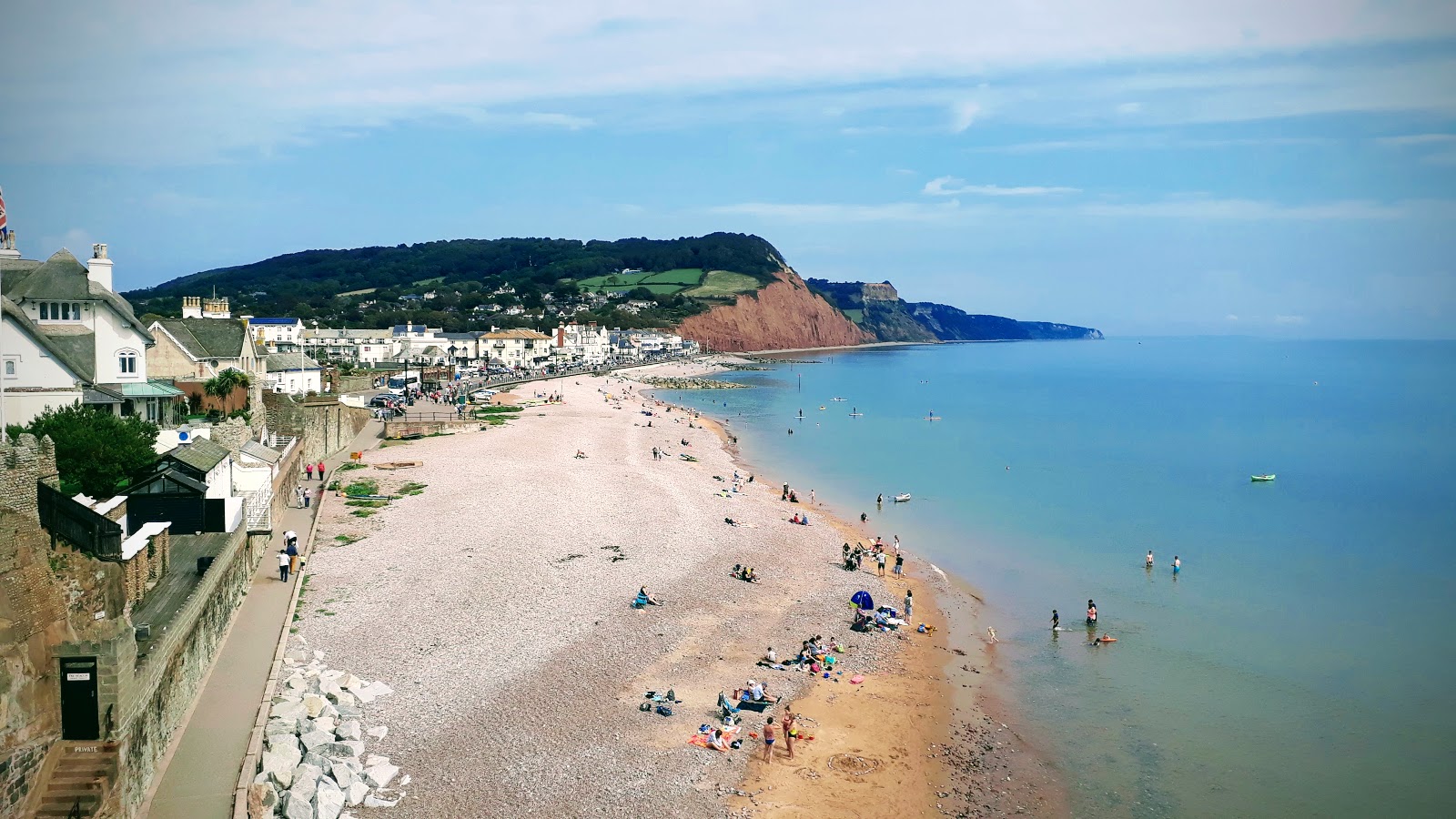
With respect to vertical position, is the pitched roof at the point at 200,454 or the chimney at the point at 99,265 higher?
the chimney at the point at 99,265

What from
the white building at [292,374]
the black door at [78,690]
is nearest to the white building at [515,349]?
the white building at [292,374]

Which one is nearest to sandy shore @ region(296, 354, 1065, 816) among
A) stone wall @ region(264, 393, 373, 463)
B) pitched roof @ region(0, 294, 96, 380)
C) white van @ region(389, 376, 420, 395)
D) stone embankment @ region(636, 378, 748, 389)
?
stone wall @ region(264, 393, 373, 463)

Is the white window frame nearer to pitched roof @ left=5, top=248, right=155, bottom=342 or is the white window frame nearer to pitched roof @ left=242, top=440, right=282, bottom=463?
pitched roof @ left=5, top=248, right=155, bottom=342

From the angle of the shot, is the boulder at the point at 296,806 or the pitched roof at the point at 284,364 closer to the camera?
the boulder at the point at 296,806

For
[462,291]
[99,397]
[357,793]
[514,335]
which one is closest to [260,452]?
[99,397]

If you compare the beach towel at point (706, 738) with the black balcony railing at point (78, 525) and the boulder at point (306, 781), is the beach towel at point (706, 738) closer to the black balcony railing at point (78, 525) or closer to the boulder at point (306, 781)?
the boulder at point (306, 781)

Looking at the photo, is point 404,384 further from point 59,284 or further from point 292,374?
point 59,284

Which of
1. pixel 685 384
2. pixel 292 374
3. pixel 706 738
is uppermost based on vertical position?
pixel 292 374

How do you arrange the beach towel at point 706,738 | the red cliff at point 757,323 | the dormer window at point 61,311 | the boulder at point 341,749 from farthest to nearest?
the red cliff at point 757,323 < the dormer window at point 61,311 < the beach towel at point 706,738 < the boulder at point 341,749
